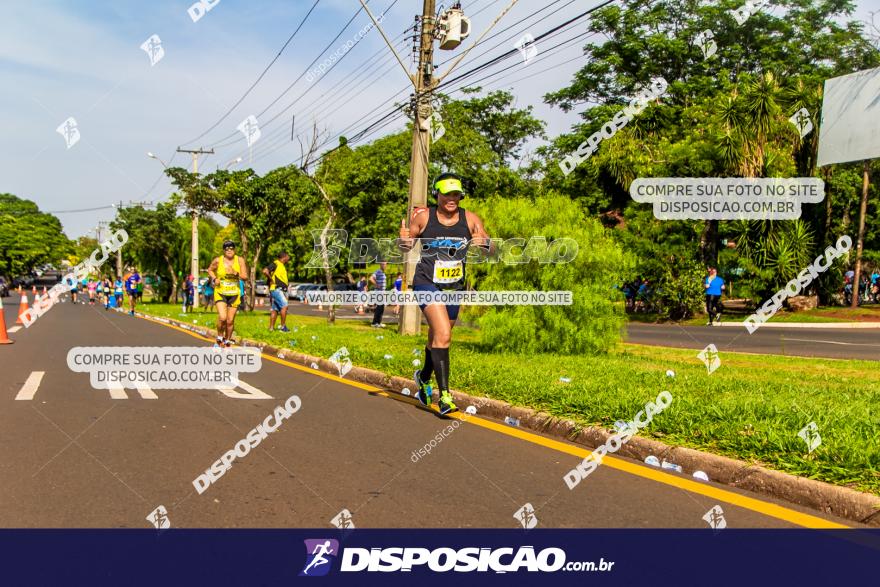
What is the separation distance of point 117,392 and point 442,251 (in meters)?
4.20

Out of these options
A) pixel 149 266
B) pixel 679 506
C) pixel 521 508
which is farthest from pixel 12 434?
pixel 149 266

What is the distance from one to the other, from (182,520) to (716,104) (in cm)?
2584

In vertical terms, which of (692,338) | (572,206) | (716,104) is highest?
(716,104)

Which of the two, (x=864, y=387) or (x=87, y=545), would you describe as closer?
(x=87, y=545)

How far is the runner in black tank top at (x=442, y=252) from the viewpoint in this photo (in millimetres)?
6777

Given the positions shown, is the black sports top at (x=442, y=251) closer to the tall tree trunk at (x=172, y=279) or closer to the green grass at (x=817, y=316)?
the green grass at (x=817, y=316)

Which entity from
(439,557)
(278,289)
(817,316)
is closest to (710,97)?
(817,316)

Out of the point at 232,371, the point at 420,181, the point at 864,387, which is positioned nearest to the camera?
the point at 864,387

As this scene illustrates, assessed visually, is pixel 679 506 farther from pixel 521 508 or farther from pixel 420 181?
pixel 420 181

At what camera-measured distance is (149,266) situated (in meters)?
53.7

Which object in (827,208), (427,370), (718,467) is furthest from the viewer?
(827,208)

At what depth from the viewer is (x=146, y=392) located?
27.2ft

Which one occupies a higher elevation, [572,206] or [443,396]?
[572,206]

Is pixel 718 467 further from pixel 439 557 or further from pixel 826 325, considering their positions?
pixel 826 325
